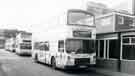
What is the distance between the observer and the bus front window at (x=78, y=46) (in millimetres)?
13077

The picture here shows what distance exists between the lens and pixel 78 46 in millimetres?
13258

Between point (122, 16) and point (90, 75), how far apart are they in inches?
390

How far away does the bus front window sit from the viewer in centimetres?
1308

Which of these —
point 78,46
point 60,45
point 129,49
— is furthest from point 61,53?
point 129,49

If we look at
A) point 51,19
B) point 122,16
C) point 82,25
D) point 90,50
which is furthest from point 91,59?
point 122,16

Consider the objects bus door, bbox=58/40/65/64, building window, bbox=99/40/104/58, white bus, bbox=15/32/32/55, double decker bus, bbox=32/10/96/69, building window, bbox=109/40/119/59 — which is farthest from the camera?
white bus, bbox=15/32/32/55

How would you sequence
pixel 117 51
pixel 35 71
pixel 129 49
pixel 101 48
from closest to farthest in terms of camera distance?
pixel 129 49 → pixel 35 71 → pixel 117 51 → pixel 101 48

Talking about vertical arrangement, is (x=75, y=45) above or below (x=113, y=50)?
above

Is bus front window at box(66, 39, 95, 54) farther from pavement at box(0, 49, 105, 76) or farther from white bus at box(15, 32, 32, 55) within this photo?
white bus at box(15, 32, 32, 55)

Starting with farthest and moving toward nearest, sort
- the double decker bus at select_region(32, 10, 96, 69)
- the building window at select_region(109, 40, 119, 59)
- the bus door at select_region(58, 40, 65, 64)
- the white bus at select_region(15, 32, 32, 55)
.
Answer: the white bus at select_region(15, 32, 32, 55) < the building window at select_region(109, 40, 119, 59) < the bus door at select_region(58, 40, 65, 64) < the double decker bus at select_region(32, 10, 96, 69)

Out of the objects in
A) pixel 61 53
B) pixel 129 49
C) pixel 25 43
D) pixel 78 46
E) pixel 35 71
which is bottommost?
pixel 35 71

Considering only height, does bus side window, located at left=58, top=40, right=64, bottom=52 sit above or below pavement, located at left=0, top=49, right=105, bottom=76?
above

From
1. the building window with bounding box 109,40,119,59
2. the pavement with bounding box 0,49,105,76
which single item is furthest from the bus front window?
the building window with bounding box 109,40,119,59

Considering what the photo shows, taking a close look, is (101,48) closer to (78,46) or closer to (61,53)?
(78,46)
